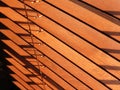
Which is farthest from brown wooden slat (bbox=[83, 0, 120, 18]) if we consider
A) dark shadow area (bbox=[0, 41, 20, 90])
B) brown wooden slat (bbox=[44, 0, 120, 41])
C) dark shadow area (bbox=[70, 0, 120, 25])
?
dark shadow area (bbox=[0, 41, 20, 90])

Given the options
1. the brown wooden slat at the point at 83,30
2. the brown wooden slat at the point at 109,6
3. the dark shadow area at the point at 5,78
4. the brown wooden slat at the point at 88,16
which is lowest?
the dark shadow area at the point at 5,78

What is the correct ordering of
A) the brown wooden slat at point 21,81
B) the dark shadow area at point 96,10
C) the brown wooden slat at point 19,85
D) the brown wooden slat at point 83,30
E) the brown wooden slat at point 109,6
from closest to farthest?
1. the brown wooden slat at point 109,6
2. the dark shadow area at point 96,10
3. the brown wooden slat at point 83,30
4. the brown wooden slat at point 21,81
5. the brown wooden slat at point 19,85

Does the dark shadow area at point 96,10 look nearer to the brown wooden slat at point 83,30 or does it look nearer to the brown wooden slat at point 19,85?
the brown wooden slat at point 83,30

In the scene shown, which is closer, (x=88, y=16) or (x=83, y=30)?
(x=88, y=16)

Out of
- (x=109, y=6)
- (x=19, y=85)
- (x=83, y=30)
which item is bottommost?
(x=19, y=85)

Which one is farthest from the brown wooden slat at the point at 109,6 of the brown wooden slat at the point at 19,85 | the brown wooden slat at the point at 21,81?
the brown wooden slat at the point at 19,85

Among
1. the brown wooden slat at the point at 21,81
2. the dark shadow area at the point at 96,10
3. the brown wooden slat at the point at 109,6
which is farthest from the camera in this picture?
the brown wooden slat at the point at 21,81

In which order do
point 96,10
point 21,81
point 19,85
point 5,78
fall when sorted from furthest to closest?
point 5,78
point 19,85
point 21,81
point 96,10

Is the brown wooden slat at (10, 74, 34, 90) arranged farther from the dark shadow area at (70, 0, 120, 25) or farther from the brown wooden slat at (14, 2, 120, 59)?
the dark shadow area at (70, 0, 120, 25)

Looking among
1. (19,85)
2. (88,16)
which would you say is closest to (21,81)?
(19,85)

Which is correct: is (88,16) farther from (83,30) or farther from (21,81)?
(21,81)

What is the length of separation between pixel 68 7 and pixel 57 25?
1.55ft

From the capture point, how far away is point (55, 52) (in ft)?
11.4

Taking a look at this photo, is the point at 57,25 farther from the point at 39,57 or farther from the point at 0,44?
the point at 0,44
